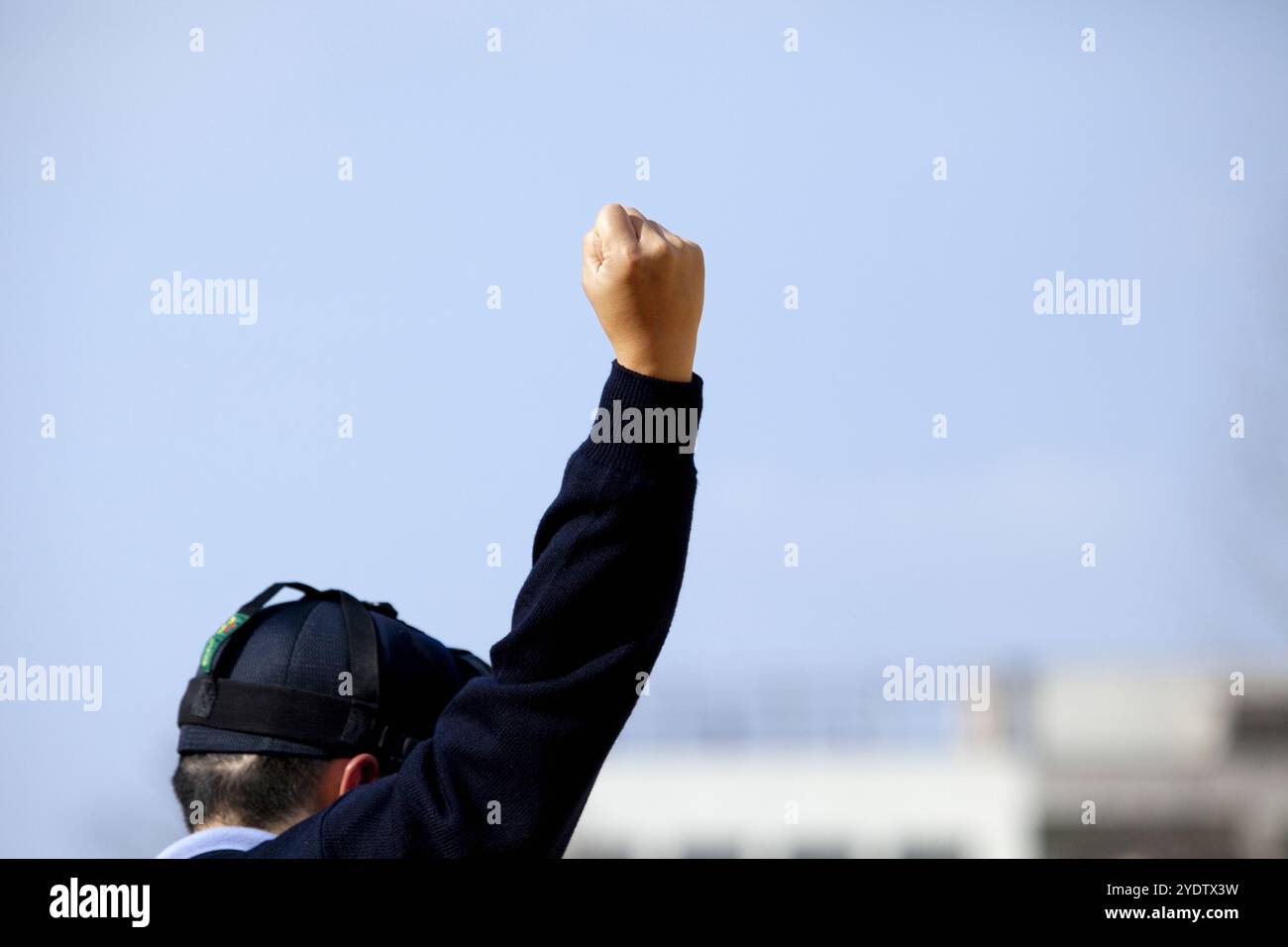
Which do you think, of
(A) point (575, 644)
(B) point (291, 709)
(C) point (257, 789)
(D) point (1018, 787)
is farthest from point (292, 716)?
(D) point (1018, 787)

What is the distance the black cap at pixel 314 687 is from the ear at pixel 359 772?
0.05 ft

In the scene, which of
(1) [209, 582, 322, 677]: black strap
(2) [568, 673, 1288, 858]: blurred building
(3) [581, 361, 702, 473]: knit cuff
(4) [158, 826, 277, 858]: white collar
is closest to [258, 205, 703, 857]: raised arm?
(3) [581, 361, 702, 473]: knit cuff

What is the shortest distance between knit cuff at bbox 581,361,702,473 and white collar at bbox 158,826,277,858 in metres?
0.88

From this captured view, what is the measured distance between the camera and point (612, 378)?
216 cm

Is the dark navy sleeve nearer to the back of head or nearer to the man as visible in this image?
the man

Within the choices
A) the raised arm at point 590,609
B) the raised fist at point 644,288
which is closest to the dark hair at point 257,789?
the raised arm at point 590,609

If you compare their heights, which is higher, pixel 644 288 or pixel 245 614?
pixel 644 288

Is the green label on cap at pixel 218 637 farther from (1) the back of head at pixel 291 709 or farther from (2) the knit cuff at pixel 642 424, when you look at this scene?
(2) the knit cuff at pixel 642 424

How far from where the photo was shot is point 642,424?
214 centimetres

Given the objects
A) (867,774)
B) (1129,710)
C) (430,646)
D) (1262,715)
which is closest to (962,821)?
(867,774)

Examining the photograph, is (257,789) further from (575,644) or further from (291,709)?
(575,644)

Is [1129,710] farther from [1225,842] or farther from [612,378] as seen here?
[612,378]

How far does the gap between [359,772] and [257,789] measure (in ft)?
0.54
